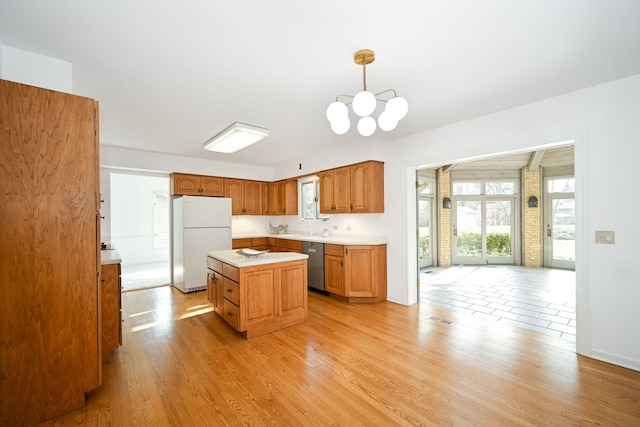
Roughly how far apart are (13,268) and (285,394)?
6.19ft

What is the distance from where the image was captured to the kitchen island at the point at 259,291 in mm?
2914

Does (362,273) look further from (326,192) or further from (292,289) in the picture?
(326,192)

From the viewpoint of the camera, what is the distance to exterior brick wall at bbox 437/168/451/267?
7156 mm

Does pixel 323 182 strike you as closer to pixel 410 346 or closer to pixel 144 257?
pixel 410 346

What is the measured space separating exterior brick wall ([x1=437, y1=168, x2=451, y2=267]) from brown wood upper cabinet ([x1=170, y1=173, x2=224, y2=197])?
5.31 m

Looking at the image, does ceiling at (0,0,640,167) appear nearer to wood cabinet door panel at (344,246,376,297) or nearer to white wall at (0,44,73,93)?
white wall at (0,44,73,93)

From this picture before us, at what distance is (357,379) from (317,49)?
244cm

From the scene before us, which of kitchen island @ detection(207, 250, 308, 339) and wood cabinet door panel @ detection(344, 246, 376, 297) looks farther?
wood cabinet door panel @ detection(344, 246, 376, 297)

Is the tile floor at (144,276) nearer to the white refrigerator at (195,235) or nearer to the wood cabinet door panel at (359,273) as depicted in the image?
the white refrigerator at (195,235)

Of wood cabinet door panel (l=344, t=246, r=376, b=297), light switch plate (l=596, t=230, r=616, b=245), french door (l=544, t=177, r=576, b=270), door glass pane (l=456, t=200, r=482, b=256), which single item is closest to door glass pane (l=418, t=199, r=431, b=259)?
door glass pane (l=456, t=200, r=482, b=256)

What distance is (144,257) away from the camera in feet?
24.9

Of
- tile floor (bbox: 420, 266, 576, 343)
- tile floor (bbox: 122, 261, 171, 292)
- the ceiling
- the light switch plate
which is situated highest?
the ceiling

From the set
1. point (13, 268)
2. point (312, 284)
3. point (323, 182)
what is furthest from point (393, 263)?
point (13, 268)

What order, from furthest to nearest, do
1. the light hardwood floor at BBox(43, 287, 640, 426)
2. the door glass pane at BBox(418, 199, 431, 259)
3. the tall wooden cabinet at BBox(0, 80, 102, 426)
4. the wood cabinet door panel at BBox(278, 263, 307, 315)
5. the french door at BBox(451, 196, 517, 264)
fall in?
the french door at BBox(451, 196, 517, 264) < the door glass pane at BBox(418, 199, 431, 259) < the wood cabinet door panel at BBox(278, 263, 307, 315) < the light hardwood floor at BBox(43, 287, 640, 426) < the tall wooden cabinet at BBox(0, 80, 102, 426)
